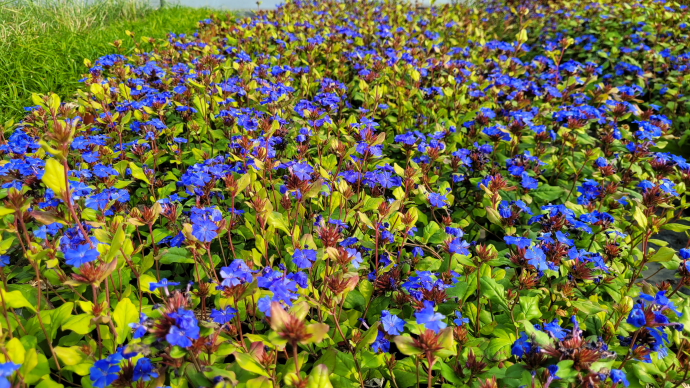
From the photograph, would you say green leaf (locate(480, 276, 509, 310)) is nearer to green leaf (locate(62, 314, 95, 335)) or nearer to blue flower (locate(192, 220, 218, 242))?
blue flower (locate(192, 220, 218, 242))

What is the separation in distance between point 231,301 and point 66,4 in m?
7.19

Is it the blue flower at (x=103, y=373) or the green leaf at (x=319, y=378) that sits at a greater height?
the blue flower at (x=103, y=373)

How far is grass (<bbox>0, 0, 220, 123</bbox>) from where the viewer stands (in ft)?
14.7

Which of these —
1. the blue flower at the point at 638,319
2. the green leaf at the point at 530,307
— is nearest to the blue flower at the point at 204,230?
the green leaf at the point at 530,307

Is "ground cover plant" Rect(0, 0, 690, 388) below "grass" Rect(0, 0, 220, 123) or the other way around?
below

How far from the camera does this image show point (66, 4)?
685cm

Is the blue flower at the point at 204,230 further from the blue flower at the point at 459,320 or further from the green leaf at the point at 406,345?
the blue flower at the point at 459,320

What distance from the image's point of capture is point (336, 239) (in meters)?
1.97

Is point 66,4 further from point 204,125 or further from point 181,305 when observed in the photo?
point 181,305

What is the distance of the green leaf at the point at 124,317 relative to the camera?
1760mm

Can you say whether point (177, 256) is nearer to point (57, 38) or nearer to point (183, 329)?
point (183, 329)

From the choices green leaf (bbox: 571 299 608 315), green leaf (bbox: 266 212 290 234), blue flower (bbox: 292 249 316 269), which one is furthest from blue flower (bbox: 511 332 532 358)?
green leaf (bbox: 266 212 290 234)

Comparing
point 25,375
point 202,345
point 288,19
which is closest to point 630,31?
point 288,19

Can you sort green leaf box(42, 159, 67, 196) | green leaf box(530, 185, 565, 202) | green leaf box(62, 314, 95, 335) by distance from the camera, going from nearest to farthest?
green leaf box(42, 159, 67, 196), green leaf box(62, 314, 95, 335), green leaf box(530, 185, 565, 202)
